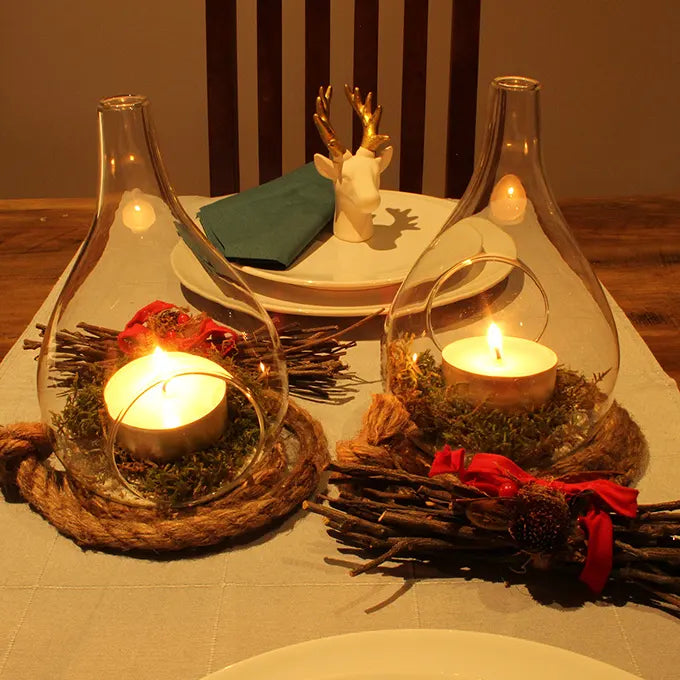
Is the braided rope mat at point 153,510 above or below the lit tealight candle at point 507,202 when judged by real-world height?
below

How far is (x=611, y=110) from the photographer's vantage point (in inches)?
100

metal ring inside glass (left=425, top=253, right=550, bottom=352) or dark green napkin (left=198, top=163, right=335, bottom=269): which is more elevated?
metal ring inside glass (left=425, top=253, right=550, bottom=352)

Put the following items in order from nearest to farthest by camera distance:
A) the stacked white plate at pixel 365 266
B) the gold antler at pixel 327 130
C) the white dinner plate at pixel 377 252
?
1. the stacked white plate at pixel 365 266
2. the white dinner plate at pixel 377 252
3. the gold antler at pixel 327 130

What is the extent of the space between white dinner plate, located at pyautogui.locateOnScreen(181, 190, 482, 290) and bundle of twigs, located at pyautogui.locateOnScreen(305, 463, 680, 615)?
0.33 meters

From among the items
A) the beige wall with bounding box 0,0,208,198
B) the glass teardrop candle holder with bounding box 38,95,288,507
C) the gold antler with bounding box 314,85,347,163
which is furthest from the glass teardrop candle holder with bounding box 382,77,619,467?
the beige wall with bounding box 0,0,208,198

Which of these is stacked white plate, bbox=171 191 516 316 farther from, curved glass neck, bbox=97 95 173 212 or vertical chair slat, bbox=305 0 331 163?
vertical chair slat, bbox=305 0 331 163

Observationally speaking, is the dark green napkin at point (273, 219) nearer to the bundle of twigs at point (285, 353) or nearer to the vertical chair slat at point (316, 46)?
the bundle of twigs at point (285, 353)

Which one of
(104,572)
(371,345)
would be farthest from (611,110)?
(104,572)

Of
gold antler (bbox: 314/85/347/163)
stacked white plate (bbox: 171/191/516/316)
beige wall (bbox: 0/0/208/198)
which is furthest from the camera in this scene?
beige wall (bbox: 0/0/208/198)

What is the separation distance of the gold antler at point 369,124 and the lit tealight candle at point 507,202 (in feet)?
1.33

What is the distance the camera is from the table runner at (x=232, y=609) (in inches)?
19.4

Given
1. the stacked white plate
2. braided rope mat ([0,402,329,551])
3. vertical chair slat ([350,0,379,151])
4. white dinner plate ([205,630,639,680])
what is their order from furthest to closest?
vertical chair slat ([350,0,379,151])
the stacked white plate
braided rope mat ([0,402,329,551])
white dinner plate ([205,630,639,680])

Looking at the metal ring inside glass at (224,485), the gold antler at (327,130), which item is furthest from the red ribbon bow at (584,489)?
the gold antler at (327,130)

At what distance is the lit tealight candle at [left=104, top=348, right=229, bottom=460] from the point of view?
60 cm
